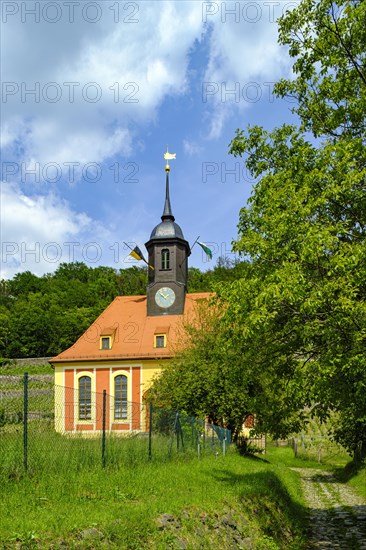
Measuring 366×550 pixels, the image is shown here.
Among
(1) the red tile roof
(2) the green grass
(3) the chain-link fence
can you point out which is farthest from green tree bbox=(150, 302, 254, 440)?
(1) the red tile roof

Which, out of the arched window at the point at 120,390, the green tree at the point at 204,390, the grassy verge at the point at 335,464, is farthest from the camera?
the arched window at the point at 120,390

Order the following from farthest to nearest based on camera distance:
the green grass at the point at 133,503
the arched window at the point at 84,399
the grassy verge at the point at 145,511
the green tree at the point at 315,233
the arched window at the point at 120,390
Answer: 1. the arched window at the point at 120,390
2. the arched window at the point at 84,399
3. the green tree at the point at 315,233
4. the green grass at the point at 133,503
5. the grassy verge at the point at 145,511

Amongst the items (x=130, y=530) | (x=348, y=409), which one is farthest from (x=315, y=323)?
(x=130, y=530)

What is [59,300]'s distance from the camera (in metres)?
86.7

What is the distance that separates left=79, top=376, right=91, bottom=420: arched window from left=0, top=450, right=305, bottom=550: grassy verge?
23510mm

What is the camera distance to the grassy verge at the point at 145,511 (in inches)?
265

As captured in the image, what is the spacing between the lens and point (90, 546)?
6.53 metres

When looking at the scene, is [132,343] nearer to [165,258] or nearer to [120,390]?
[120,390]

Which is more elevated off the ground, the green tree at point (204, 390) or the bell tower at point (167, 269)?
the bell tower at point (167, 269)

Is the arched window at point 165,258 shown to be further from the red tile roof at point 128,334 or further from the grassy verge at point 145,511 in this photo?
the grassy verge at point 145,511

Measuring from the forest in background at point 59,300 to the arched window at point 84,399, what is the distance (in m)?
25.7

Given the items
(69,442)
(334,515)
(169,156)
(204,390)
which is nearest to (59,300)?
(169,156)

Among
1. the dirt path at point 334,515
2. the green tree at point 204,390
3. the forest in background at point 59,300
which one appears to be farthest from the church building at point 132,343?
the forest in background at point 59,300

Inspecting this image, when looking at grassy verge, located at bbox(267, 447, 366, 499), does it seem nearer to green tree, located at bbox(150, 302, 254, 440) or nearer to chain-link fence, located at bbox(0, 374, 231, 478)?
green tree, located at bbox(150, 302, 254, 440)
